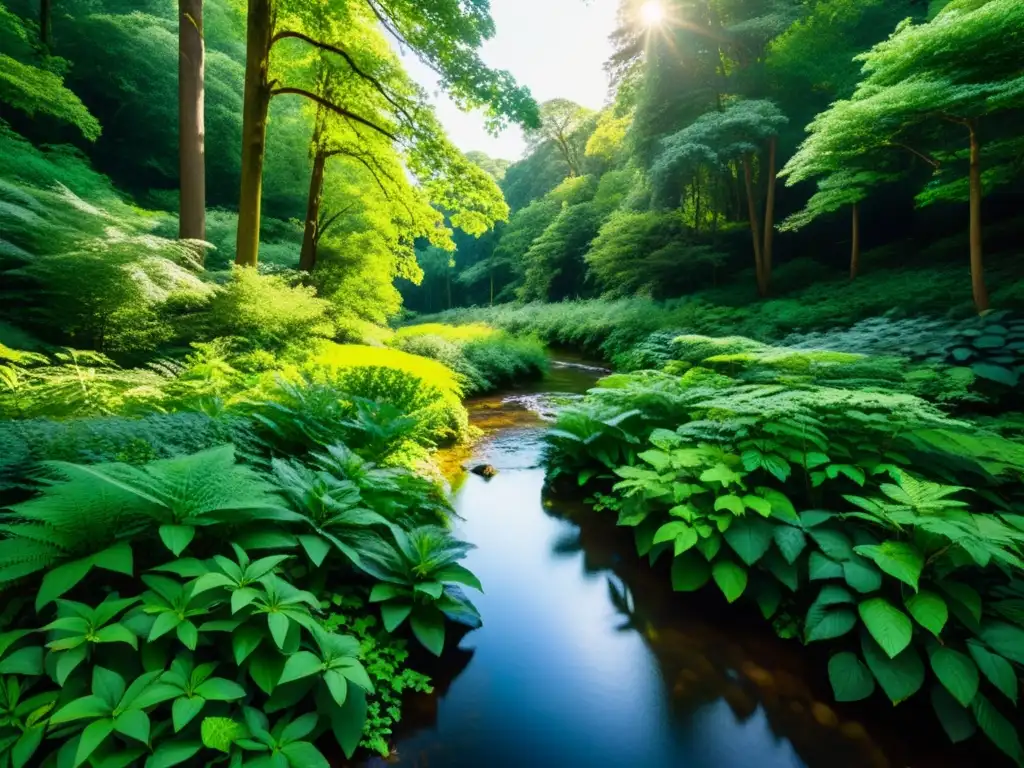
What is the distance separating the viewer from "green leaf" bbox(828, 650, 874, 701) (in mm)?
1834

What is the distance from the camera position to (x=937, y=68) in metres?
4.63

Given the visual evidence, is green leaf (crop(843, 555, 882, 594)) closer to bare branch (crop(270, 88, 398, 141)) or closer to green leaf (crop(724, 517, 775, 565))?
green leaf (crop(724, 517, 775, 565))

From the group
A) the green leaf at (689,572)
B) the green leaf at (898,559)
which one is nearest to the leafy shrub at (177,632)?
the green leaf at (689,572)

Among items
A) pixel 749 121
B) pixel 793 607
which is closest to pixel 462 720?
pixel 793 607

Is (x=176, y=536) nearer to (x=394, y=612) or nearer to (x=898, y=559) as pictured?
(x=394, y=612)

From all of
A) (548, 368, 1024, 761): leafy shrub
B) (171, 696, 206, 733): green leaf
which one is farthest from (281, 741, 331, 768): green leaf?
(548, 368, 1024, 761): leafy shrub

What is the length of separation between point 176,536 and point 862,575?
274cm

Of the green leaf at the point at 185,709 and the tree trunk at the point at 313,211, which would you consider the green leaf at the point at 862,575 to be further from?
the tree trunk at the point at 313,211

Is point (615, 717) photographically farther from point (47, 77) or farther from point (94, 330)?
point (47, 77)

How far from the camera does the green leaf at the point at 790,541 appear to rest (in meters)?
2.24

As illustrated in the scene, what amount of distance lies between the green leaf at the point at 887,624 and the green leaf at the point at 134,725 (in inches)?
93.9

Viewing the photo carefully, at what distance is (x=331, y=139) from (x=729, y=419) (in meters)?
9.29

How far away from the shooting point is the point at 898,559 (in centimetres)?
192

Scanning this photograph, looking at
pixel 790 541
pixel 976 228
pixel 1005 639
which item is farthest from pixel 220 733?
pixel 976 228
